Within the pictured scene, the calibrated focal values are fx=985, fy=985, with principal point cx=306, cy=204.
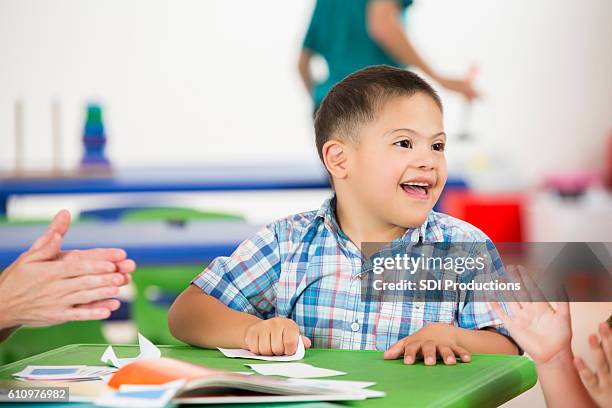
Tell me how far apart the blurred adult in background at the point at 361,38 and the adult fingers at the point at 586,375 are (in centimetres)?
198

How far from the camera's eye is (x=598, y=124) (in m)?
5.95

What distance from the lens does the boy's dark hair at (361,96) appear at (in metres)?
1.43

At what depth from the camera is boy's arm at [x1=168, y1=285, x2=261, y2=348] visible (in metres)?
1.27

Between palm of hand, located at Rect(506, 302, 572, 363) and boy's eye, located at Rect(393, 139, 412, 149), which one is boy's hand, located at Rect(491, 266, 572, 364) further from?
boy's eye, located at Rect(393, 139, 412, 149)

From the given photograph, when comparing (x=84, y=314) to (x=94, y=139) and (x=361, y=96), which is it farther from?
(x=94, y=139)

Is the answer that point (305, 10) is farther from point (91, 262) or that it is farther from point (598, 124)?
point (91, 262)

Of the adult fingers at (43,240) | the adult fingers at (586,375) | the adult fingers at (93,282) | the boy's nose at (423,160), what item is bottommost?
the adult fingers at (586,375)

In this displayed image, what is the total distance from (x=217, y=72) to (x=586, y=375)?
4.75m

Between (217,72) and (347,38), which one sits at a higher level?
(217,72)

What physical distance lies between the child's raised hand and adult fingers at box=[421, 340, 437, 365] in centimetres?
16

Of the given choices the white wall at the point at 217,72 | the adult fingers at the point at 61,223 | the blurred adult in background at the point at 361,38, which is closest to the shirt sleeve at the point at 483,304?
the adult fingers at the point at 61,223

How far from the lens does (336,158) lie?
4.92 feet

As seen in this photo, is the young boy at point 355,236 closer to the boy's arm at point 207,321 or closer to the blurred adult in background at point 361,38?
the boy's arm at point 207,321

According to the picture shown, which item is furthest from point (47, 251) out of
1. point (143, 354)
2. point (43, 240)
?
point (143, 354)
